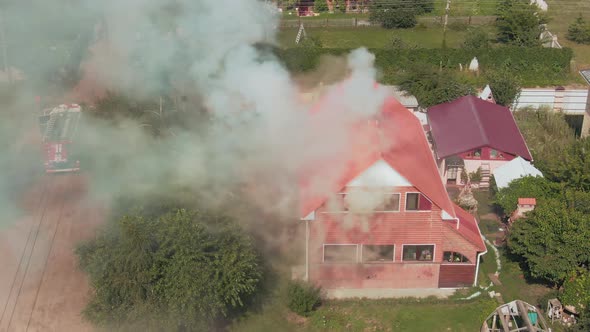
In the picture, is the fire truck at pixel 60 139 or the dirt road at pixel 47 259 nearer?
the dirt road at pixel 47 259

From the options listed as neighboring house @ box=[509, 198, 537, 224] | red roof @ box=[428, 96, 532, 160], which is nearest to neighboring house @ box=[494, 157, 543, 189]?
red roof @ box=[428, 96, 532, 160]

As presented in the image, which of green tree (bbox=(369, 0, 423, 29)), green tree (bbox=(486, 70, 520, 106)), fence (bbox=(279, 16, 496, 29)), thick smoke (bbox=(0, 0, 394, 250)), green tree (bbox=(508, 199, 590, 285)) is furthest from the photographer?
fence (bbox=(279, 16, 496, 29))

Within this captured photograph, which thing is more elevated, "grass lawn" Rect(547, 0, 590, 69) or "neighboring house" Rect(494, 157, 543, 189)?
"grass lawn" Rect(547, 0, 590, 69)

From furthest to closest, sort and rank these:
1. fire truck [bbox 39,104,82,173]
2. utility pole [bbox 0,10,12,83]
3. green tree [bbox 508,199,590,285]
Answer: utility pole [bbox 0,10,12,83], fire truck [bbox 39,104,82,173], green tree [bbox 508,199,590,285]

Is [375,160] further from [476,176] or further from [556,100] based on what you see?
[556,100]

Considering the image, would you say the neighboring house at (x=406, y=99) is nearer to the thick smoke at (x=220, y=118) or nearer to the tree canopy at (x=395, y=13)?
the thick smoke at (x=220, y=118)

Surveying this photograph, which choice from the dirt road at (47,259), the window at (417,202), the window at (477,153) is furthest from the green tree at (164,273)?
the window at (477,153)

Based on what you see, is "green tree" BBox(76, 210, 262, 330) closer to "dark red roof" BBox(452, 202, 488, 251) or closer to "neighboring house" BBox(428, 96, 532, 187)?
"dark red roof" BBox(452, 202, 488, 251)

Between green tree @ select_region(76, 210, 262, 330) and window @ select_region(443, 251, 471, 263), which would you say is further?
window @ select_region(443, 251, 471, 263)
